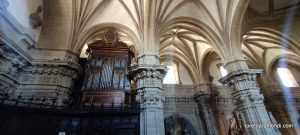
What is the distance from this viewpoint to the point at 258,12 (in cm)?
1167

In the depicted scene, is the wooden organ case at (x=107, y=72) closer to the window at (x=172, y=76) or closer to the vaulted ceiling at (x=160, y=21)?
the vaulted ceiling at (x=160, y=21)

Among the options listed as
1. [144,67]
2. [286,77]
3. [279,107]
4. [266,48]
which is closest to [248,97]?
[144,67]

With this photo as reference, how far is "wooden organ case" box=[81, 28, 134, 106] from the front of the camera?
25.2ft

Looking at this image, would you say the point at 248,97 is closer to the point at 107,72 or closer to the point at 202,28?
the point at 202,28

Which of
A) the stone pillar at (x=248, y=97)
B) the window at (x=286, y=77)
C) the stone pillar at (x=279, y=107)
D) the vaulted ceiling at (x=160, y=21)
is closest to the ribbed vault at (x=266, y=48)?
the vaulted ceiling at (x=160, y=21)

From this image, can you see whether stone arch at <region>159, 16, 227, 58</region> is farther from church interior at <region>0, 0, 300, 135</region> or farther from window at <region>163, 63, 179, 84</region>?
window at <region>163, 63, 179, 84</region>

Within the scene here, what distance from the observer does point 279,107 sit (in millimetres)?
12422

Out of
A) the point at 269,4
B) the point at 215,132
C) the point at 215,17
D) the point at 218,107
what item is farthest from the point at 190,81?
the point at 269,4

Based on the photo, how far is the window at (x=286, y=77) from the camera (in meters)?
14.0

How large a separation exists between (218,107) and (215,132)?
1907 mm

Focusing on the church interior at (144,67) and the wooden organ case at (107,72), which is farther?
the wooden organ case at (107,72)

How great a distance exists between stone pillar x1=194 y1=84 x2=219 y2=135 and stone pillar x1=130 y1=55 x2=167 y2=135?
17.9 feet

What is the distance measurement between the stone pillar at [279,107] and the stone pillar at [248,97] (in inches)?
219

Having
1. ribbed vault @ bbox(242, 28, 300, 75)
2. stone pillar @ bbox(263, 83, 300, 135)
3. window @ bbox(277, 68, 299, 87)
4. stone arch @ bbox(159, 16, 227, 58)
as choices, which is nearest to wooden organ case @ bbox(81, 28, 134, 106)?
stone arch @ bbox(159, 16, 227, 58)
